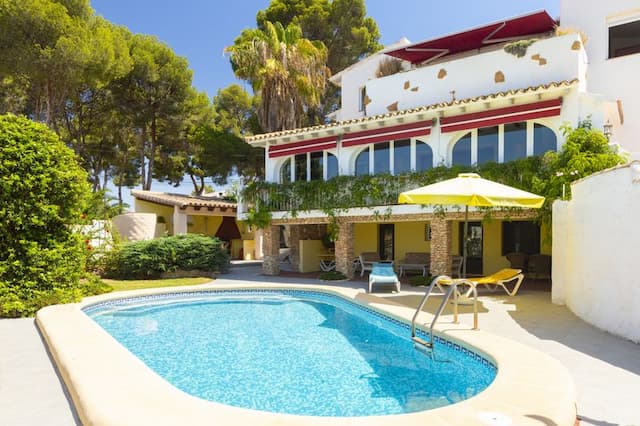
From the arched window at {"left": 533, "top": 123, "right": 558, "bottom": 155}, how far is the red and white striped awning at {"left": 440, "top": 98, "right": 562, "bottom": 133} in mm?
560

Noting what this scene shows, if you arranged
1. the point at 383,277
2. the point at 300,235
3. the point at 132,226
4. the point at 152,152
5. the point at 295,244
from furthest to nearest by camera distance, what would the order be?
the point at 152,152
the point at 132,226
the point at 295,244
the point at 300,235
the point at 383,277

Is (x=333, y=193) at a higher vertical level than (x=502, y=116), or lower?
lower

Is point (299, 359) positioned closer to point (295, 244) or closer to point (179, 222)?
point (295, 244)

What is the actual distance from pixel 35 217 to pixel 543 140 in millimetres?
16030

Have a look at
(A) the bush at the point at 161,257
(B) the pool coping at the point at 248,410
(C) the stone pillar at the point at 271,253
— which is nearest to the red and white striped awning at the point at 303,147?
(C) the stone pillar at the point at 271,253

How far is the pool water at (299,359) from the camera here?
20.6 feet

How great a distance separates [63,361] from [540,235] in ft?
60.2

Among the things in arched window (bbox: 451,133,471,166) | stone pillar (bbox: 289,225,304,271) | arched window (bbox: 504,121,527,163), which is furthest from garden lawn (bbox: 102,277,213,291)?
arched window (bbox: 504,121,527,163)

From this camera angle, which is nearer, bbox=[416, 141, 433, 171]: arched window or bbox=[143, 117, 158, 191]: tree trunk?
bbox=[416, 141, 433, 171]: arched window

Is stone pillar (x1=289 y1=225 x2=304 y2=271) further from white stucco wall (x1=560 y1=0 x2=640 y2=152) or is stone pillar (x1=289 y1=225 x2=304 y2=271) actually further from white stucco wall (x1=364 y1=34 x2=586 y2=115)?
white stucco wall (x1=560 y1=0 x2=640 y2=152)

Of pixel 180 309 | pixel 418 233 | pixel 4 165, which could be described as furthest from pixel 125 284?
pixel 418 233

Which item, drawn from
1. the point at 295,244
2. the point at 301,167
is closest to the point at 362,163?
the point at 301,167

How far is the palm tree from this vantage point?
2386 centimetres

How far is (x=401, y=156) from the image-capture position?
58.4 ft
